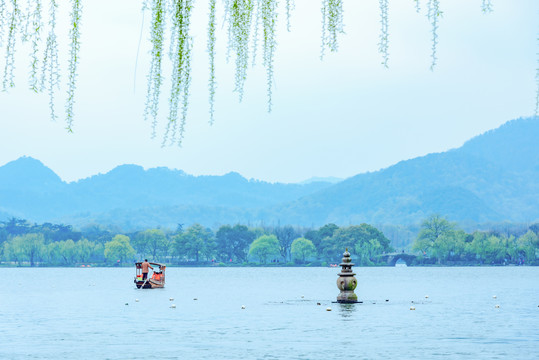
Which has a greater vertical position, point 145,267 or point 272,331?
point 145,267

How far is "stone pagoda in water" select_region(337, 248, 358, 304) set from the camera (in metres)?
65.0

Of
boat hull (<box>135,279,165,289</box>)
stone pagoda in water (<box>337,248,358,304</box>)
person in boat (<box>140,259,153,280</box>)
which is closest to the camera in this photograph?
stone pagoda in water (<box>337,248,358,304</box>)

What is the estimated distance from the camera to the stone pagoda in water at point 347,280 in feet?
213

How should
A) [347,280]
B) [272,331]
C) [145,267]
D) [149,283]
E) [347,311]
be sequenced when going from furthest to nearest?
[149,283] → [145,267] → [347,311] → [347,280] → [272,331]

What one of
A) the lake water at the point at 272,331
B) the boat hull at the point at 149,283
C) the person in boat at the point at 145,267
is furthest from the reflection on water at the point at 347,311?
the boat hull at the point at 149,283

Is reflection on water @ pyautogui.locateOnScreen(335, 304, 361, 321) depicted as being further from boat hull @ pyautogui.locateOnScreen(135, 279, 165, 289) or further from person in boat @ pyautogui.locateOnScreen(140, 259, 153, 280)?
boat hull @ pyautogui.locateOnScreen(135, 279, 165, 289)

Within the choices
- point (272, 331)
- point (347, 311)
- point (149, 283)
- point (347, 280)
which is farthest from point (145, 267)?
point (272, 331)

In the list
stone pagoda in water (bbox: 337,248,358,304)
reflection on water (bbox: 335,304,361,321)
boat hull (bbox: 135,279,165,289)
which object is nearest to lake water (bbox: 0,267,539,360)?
reflection on water (bbox: 335,304,361,321)

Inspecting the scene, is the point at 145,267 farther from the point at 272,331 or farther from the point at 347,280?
the point at 272,331

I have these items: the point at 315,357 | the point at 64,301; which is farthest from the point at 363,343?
the point at 64,301

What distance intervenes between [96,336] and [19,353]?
11772mm

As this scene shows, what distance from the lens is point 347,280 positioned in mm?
68688

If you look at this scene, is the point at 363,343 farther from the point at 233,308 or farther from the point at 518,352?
the point at 233,308

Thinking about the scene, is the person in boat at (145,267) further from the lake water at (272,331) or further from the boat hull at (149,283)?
the lake water at (272,331)
